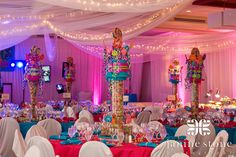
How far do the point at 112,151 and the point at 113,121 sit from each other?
0.99 metres

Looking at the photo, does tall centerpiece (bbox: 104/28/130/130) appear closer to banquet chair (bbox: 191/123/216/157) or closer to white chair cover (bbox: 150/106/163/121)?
banquet chair (bbox: 191/123/216/157)

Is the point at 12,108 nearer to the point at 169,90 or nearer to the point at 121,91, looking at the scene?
the point at 121,91

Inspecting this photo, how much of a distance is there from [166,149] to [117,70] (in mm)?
1350

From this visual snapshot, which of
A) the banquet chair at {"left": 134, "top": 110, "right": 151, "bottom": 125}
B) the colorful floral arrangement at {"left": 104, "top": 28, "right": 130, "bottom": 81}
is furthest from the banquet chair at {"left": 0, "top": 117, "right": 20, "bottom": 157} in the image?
the banquet chair at {"left": 134, "top": 110, "right": 151, "bottom": 125}

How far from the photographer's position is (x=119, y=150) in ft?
14.7

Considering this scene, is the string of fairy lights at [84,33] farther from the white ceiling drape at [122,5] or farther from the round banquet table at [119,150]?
the round banquet table at [119,150]

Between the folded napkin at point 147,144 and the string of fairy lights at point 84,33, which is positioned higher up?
the string of fairy lights at point 84,33

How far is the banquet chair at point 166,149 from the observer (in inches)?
172

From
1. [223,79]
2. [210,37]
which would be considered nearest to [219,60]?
[223,79]

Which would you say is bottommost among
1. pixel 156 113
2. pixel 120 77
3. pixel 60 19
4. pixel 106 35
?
pixel 156 113

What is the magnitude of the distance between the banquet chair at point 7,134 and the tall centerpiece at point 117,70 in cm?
250

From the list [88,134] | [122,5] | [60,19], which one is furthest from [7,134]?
[122,5]

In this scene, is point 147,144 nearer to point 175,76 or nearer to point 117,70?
point 117,70

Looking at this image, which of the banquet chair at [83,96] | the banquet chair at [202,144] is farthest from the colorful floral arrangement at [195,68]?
the banquet chair at [83,96]
